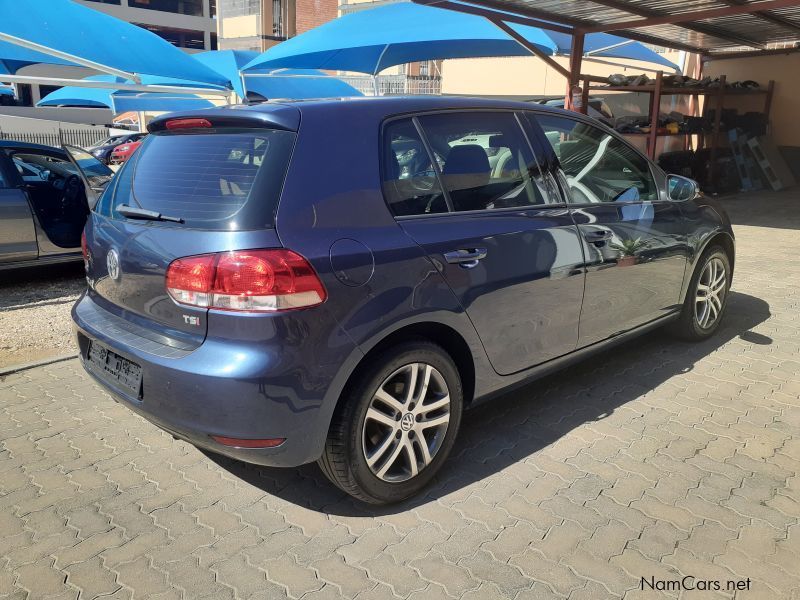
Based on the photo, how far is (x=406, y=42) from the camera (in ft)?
38.6

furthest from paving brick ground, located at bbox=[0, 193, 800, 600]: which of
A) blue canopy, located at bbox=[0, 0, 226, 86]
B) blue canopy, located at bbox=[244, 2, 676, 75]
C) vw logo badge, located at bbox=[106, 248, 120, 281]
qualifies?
blue canopy, located at bbox=[244, 2, 676, 75]

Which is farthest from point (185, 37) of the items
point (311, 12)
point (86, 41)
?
point (86, 41)

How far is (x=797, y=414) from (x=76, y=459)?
13.1ft

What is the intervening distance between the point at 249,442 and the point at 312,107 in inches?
54.2

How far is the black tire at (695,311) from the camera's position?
461cm

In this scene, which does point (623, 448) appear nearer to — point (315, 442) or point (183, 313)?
point (315, 442)

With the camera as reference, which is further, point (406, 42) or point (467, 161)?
point (406, 42)

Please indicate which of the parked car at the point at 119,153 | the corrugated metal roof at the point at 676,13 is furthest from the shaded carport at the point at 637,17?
the parked car at the point at 119,153

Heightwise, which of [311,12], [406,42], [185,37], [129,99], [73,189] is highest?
[311,12]

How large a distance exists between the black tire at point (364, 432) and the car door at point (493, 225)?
0.29 metres

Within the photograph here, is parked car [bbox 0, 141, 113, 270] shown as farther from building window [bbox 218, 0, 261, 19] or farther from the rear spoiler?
building window [bbox 218, 0, 261, 19]

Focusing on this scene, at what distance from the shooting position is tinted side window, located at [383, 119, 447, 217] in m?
2.76

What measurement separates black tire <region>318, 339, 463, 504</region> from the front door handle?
1.25 feet

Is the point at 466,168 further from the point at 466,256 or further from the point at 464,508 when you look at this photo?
the point at 464,508
